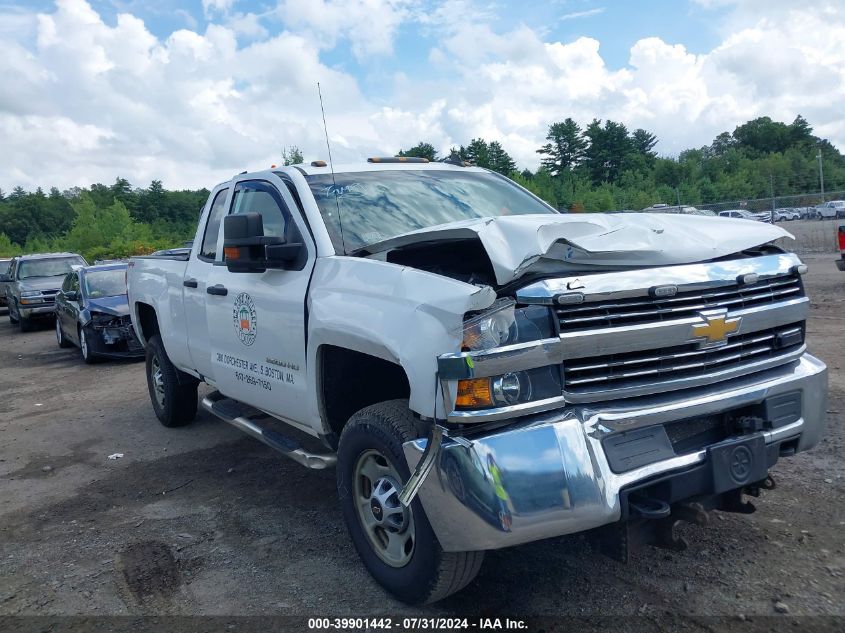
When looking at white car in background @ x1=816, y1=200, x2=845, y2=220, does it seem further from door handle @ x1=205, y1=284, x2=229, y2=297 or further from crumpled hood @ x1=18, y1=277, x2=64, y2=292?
door handle @ x1=205, y1=284, x2=229, y2=297

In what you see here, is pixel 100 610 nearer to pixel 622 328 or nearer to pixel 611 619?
pixel 611 619

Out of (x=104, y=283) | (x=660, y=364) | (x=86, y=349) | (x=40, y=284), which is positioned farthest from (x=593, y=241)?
(x=40, y=284)

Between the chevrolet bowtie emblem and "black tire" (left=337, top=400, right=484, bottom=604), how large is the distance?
124 centimetres

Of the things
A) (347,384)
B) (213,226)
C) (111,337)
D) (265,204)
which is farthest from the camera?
(111,337)

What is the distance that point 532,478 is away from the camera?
2.65 meters

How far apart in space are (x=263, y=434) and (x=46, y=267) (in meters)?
16.6

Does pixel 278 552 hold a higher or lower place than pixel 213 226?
lower

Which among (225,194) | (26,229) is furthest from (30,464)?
(26,229)

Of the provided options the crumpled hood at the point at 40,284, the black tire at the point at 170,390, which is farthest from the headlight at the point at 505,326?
the crumpled hood at the point at 40,284

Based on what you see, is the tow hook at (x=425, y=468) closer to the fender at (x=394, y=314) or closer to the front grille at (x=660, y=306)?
the fender at (x=394, y=314)

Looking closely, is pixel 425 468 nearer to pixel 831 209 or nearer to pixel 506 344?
pixel 506 344

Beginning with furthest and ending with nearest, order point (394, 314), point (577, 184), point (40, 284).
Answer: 1. point (577, 184)
2. point (40, 284)
3. point (394, 314)

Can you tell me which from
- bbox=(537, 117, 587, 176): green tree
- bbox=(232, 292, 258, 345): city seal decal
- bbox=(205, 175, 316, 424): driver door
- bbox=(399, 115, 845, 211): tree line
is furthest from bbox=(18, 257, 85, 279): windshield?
bbox=(537, 117, 587, 176): green tree

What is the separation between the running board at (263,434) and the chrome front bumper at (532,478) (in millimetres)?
1103
